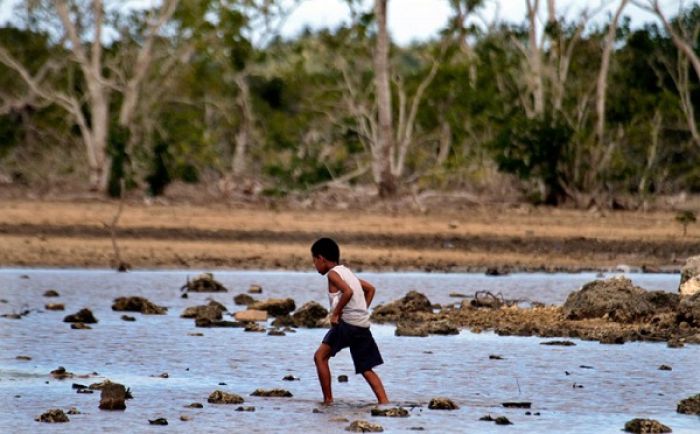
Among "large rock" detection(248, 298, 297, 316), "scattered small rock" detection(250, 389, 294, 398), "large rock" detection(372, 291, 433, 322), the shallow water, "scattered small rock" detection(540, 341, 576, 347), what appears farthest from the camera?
"large rock" detection(248, 298, 297, 316)

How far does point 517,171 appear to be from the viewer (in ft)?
123

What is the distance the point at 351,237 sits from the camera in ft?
88.6

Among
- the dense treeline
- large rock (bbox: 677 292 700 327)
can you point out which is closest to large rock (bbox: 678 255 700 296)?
large rock (bbox: 677 292 700 327)

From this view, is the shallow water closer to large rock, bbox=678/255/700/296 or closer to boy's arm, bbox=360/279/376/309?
boy's arm, bbox=360/279/376/309

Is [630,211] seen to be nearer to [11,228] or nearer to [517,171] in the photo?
[517,171]

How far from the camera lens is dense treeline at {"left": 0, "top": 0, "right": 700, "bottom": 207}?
3712 centimetres

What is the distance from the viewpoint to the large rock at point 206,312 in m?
14.7

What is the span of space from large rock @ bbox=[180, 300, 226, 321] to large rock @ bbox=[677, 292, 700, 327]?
4.39 m

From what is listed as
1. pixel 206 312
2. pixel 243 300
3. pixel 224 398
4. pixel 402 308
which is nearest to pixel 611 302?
pixel 402 308

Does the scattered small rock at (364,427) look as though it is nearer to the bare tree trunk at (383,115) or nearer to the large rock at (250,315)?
the large rock at (250,315)

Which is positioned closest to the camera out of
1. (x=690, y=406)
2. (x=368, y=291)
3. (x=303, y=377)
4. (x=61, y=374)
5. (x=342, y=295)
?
(x=690, y=406)

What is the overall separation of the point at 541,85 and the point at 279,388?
28719 millimetres

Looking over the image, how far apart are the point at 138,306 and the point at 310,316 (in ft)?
7.09

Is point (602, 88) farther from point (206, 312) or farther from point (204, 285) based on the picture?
point (206, 312)
